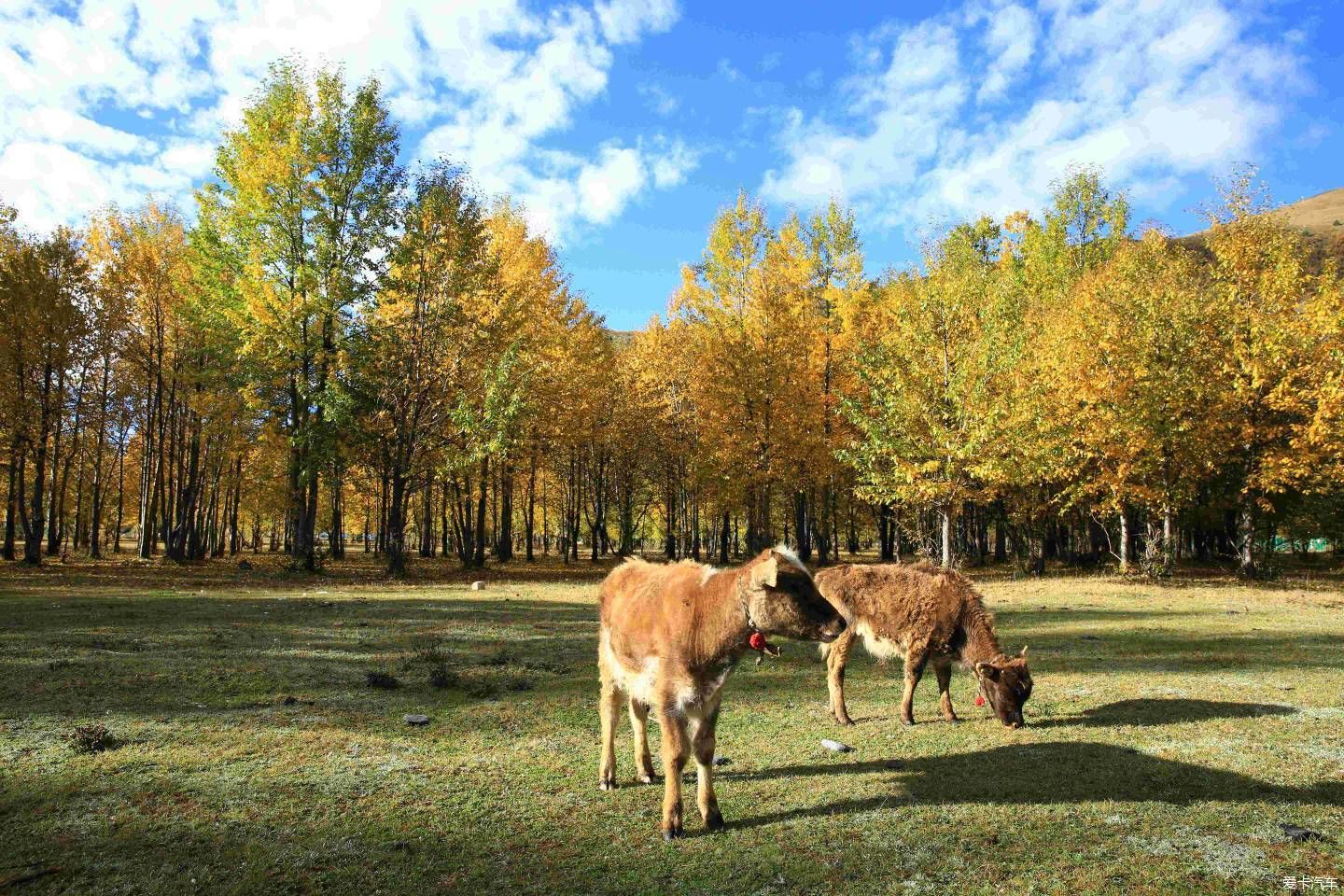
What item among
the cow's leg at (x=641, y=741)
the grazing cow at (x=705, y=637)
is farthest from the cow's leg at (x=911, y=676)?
the grazing cow at (x=705, y=637)

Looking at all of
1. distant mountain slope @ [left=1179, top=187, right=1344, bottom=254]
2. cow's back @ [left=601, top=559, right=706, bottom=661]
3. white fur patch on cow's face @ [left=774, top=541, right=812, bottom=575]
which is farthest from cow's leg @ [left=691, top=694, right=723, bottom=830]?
distant mountain slope @ [left=1179, top=187, right=1344, bottom=254]

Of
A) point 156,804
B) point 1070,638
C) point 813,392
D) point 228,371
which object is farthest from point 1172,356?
point 228,371

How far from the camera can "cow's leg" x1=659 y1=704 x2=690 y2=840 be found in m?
5.41

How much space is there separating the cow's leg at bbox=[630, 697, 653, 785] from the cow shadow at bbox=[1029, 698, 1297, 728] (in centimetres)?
486

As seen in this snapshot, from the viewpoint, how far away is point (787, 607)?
5.50m

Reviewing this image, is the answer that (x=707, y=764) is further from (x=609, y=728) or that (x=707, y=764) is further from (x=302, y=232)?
(x=302, y=232)

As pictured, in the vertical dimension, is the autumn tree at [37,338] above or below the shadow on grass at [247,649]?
above

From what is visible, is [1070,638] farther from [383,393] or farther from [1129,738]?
[383,393]

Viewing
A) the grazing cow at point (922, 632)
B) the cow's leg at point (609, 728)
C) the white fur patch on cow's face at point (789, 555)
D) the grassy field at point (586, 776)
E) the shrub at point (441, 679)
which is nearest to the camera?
the grassy field at point (586, 776)

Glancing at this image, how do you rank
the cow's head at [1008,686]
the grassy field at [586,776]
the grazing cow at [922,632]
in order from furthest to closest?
1. the grazing cow at [922,632]
2. the cow's head at [1008,686]
3. the grassy field at [586,776]

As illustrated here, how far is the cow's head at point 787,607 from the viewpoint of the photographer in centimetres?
550

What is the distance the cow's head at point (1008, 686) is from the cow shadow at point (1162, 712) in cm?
52

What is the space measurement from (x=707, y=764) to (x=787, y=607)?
56.7 inches

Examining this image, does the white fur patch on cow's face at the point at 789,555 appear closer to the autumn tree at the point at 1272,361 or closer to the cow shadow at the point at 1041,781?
the cow shadow at the point at 1041,781
